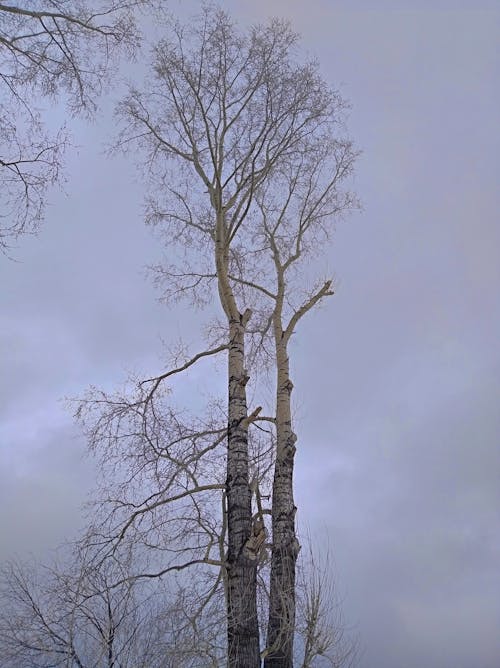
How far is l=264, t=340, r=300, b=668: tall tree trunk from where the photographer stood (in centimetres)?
877

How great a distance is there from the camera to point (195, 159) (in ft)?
38.6

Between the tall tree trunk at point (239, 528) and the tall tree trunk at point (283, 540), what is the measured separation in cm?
42

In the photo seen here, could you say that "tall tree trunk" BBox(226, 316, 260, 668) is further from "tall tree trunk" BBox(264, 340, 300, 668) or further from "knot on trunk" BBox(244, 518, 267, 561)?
"tall tree trunk" BBox(264, 340, 300, 668)

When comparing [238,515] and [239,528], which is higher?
[238,515]

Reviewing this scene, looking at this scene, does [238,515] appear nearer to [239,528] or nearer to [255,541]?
[239,528]

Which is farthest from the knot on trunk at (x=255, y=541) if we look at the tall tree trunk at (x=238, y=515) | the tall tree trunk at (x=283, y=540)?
the tall tree trunk at (x=283, y=540)

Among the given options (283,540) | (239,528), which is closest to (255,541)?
(239,528)

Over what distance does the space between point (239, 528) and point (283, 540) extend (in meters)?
0.87

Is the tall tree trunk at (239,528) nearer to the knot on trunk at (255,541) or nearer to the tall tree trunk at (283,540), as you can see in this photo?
the knot on trunk at (255,541)

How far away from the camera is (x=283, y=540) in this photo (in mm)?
9633

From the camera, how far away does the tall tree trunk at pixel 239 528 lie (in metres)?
8.33

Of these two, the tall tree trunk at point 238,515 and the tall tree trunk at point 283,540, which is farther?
the tall tree trunk at point 283,540

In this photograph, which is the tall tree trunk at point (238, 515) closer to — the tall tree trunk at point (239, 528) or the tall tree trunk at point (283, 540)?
the tall tree trunk at point (239, 528)

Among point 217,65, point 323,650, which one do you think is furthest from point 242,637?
point 217,65
